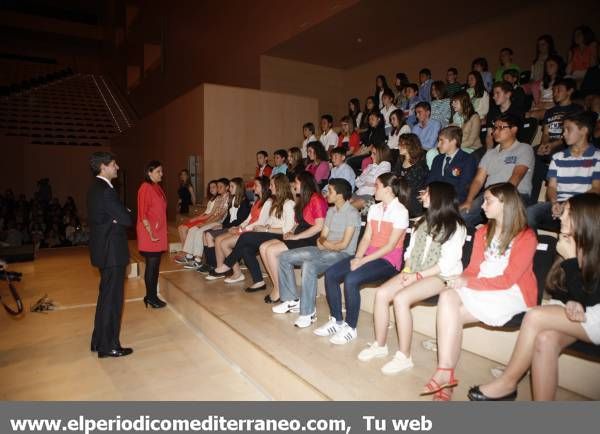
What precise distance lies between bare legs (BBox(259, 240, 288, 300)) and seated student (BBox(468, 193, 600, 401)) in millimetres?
2098

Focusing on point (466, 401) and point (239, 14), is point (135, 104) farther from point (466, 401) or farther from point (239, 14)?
point (466, 401)

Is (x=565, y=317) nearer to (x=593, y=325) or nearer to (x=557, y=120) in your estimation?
(x=593, y=325)

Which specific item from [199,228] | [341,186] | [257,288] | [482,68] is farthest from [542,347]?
[482,68]

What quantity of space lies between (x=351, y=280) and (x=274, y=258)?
1173mm

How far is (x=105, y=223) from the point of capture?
2.98 metres

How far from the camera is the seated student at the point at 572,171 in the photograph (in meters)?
2.75

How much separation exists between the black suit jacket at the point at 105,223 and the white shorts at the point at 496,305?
2552 mm

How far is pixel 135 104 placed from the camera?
55.5 ft

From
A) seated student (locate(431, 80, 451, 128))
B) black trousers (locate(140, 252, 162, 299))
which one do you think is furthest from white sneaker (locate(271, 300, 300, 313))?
seated student (locate(431, 80, 451, 128))

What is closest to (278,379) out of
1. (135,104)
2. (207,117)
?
(207,117)

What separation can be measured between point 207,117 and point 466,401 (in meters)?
7.47

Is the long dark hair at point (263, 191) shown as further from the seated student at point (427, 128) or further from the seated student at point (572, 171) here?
the seated student at point (572, 171)

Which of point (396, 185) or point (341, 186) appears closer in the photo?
point (396, 185)

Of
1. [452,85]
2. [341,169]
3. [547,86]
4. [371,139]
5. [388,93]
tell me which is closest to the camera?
[547,86]
